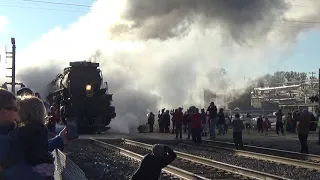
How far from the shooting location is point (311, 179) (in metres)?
10.3

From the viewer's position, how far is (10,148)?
322cm

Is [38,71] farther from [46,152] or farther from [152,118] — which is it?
[46,152]

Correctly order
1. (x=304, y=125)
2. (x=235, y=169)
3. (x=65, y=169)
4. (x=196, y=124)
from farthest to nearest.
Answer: (x=196, y=124)
(x=304, y=125)
(x=235, y=169)
(x=65, y=169)

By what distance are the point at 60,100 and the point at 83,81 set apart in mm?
1777

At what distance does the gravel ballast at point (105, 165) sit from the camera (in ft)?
35.7

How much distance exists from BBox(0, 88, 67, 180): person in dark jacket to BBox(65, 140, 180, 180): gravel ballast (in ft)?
23.7

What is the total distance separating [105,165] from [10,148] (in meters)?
9.93

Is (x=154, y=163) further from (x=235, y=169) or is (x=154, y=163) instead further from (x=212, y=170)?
(x=212, y=170)

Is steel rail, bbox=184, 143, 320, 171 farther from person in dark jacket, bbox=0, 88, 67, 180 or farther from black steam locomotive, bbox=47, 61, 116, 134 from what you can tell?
black steam locomotive, bbox=47, 61, 116, 134

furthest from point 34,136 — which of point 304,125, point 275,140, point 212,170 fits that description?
point 275,140

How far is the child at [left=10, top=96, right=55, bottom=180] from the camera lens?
3377 mm

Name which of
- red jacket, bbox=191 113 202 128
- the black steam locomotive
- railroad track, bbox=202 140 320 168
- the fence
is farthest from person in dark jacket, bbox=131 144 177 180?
the black steam locomotive

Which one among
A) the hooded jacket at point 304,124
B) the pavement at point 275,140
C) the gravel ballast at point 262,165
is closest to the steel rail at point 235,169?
the gravel ballast at point 262,165

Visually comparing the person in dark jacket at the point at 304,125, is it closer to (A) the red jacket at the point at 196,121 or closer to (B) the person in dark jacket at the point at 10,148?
(A) the red jacket at the point at 196,121
